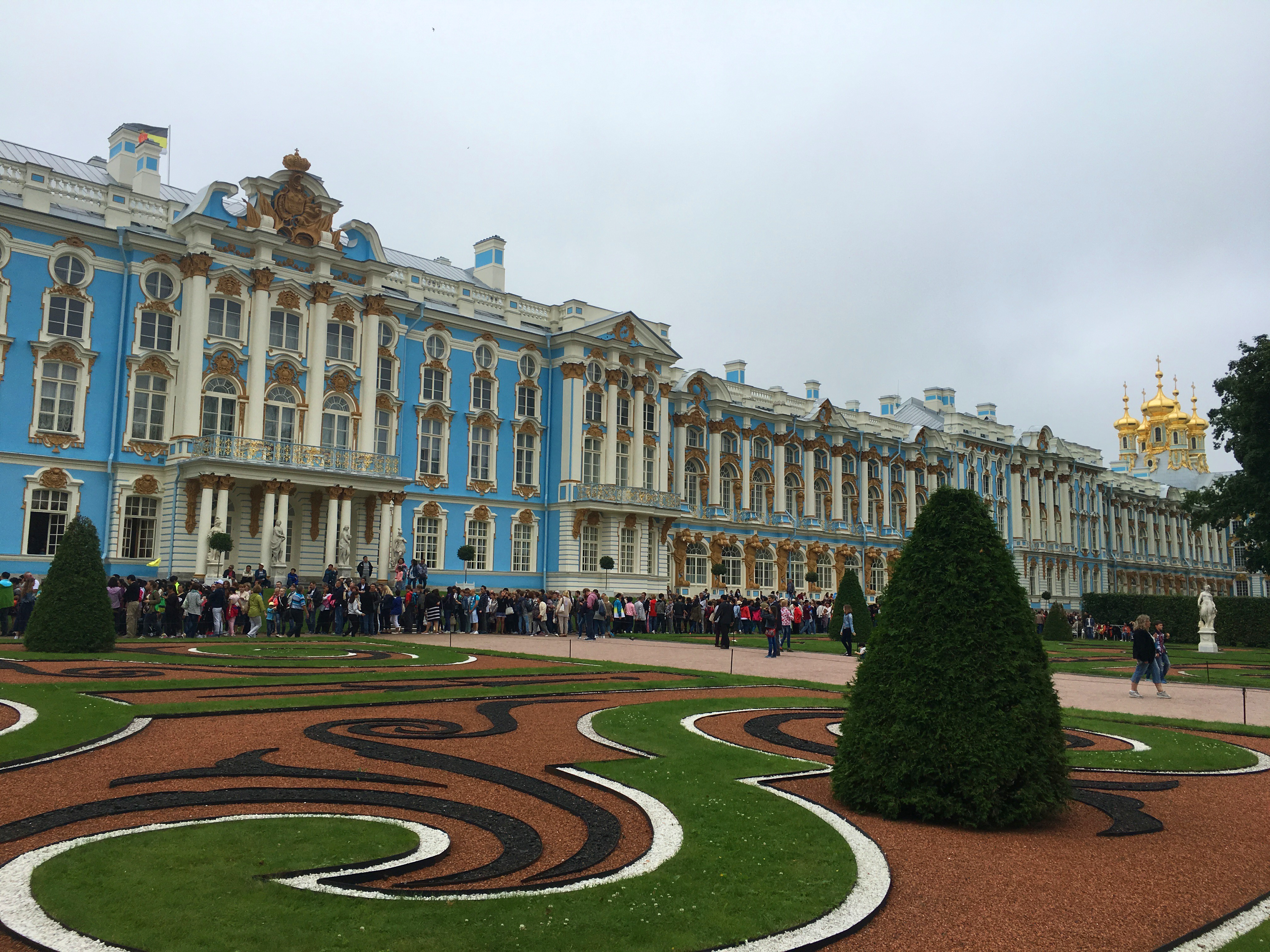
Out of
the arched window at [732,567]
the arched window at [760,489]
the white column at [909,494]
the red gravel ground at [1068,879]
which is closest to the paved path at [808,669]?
the red gravel ground at [1068,879]

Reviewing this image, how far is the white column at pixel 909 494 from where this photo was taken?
68.2 meters

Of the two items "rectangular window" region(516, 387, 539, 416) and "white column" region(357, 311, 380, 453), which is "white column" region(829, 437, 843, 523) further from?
"white column" region(357, 311, 380, 453)

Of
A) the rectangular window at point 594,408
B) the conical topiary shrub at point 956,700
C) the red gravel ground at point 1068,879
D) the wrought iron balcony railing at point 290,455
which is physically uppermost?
the rectangular window at point 594,408

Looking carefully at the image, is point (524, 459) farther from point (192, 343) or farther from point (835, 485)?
point (835, 485)

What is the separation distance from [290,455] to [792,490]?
3341 cm

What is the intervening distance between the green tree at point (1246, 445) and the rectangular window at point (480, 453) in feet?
104

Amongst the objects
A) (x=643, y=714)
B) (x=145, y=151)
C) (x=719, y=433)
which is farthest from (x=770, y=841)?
(x=719, y=433)

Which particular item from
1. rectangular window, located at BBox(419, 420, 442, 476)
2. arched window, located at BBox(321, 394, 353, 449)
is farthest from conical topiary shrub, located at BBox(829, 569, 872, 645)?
arched window, located at BBox(321, 394, 353, 449)

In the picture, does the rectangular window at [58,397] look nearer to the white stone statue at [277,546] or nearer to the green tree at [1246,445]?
the white stone statue at [277,546]

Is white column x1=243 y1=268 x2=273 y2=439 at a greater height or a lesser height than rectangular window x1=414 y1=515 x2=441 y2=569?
greater

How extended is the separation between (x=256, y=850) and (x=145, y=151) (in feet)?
129

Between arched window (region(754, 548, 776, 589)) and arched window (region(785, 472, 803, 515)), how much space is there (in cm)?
359

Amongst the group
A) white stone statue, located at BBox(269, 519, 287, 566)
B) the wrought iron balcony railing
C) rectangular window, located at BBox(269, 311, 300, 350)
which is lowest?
white stone statue, located at BBox(269, 519, 287, 566)

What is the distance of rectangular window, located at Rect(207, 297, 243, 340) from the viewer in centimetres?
3603
